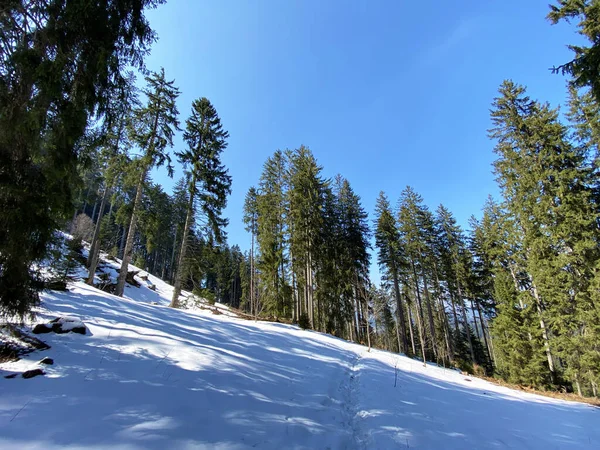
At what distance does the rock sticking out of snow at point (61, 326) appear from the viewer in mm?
5633

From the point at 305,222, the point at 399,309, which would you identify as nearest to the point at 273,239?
the point at 305,222

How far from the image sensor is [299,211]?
69.2 feet

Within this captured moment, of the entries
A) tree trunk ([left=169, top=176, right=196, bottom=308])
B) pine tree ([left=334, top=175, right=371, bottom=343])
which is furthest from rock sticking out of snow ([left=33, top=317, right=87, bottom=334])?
pine tree ([left=334, top=175, right=371, bottom=343])

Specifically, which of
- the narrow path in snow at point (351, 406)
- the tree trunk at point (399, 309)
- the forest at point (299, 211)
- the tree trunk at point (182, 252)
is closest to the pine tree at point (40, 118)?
the forest at point (299, 211)

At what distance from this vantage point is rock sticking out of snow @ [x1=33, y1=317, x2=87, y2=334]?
5.63 metres

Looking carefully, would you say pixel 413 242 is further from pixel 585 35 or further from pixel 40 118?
pixel 40 118

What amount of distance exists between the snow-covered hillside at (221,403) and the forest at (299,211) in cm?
161

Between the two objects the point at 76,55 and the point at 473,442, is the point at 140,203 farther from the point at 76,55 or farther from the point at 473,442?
the point at 473,442

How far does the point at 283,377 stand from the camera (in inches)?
260

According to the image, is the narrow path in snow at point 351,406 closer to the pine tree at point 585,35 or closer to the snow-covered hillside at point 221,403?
the snow-covered hillside at point 221,403

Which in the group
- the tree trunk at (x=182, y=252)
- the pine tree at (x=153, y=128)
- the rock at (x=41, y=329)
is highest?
the pine tree at (x=153, y=128)

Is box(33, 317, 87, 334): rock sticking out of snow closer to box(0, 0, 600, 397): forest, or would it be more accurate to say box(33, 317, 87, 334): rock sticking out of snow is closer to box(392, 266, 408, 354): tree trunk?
box(0, 0, 600, 397): forest

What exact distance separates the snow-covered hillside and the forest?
1612mm

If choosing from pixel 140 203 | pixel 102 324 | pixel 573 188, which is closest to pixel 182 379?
pixel 102 324
